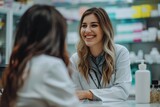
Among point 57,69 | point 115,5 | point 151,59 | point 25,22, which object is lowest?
point 151,59

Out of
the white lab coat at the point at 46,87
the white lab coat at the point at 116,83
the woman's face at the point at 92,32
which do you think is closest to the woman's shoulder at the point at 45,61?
the white lab coat at the point at 46,87

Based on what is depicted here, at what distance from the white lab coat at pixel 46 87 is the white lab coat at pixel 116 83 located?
1.21 metres

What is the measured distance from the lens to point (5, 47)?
493cm

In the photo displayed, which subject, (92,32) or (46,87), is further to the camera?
(92,32)

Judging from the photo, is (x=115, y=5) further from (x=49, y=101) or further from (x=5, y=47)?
(x=49, y=101)

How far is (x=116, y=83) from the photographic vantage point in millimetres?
2432

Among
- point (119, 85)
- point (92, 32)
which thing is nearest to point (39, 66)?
point (119, 85)

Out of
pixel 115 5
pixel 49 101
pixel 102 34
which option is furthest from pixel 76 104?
pixel 115 5

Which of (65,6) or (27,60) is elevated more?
(65,6)

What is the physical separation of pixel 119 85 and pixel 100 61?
232 mm

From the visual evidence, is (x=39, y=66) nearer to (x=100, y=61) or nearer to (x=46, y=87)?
(x=46, y=87)

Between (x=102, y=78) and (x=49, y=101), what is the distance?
1.41 m

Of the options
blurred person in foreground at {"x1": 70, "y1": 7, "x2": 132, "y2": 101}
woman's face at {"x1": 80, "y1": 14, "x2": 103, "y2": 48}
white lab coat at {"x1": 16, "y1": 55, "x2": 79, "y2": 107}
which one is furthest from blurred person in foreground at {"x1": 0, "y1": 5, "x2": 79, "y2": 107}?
woman's face at {"x1": 80, "y1": 14, "x2": 103, "y2": 48}

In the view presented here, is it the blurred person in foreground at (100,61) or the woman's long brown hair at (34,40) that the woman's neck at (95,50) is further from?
the woman's long brown hair at (34,40)
